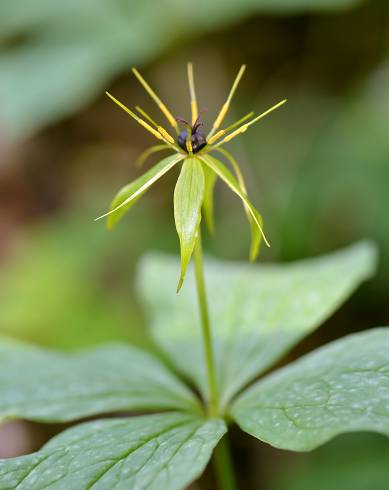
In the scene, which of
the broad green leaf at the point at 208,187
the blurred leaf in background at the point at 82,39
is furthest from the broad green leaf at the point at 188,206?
the blurred leaf in background at the point at 82,39

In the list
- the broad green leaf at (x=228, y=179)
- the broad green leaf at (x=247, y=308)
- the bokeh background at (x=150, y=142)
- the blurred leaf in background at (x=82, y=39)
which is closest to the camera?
the broad green leaf at (x=228, y=179)

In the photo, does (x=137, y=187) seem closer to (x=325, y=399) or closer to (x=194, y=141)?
(x=194, y=141)

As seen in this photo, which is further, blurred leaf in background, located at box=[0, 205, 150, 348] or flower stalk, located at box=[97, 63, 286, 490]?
blurred leaf in background, located at box=[0, 205, 150, 348]

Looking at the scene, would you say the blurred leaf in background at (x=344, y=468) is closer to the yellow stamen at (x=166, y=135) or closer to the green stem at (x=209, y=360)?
the green stem at (x=209, y=360)

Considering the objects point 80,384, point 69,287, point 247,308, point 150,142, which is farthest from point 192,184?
point 150,142

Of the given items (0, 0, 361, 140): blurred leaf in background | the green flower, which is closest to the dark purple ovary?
the green flower

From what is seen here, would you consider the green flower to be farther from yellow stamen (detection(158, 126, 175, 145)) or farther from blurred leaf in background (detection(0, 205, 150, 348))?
blurred leaf in background (detection(0, 205, 150, 348))

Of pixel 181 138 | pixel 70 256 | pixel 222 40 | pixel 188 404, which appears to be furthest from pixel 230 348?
pixel 222 40
